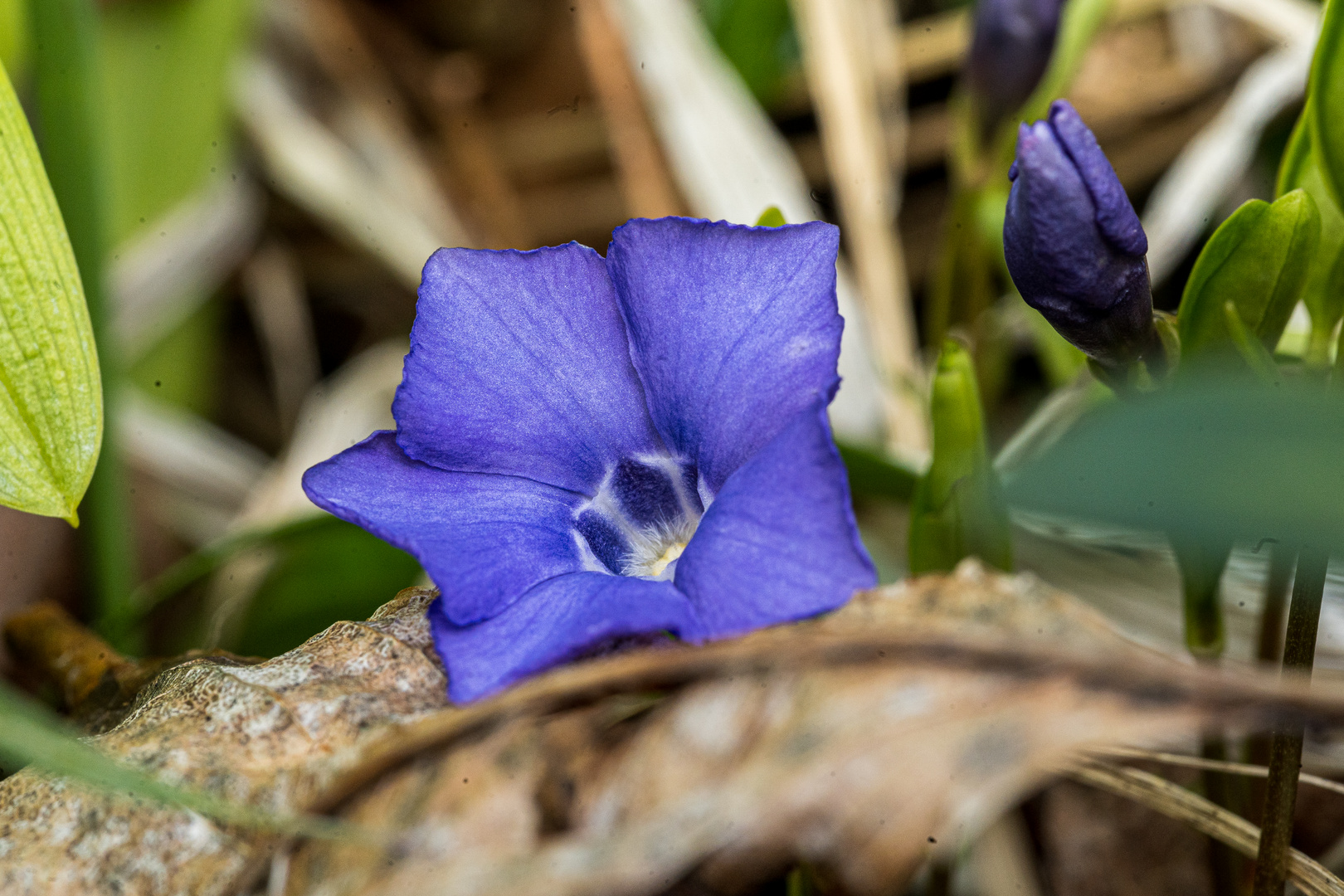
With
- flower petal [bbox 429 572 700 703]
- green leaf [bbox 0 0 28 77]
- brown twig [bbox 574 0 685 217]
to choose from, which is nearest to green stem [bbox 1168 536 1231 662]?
flower petal [bbox 429 572 700 703]

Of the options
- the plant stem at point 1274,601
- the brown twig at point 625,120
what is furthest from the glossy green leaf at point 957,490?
the brown twig at point 625,120

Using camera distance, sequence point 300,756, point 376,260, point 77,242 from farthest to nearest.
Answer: point 376,260 < point 77,242 < point 300,756

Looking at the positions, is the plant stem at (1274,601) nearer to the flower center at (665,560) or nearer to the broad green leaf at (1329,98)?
the broad green leaf at (1329,98)

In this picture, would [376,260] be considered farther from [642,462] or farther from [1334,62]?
[1334,62]

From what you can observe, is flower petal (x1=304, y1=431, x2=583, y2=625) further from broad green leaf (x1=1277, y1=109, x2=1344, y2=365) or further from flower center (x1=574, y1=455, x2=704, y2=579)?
broad green leaf (x1=1277, y1=109, x2=1344, y2=365)

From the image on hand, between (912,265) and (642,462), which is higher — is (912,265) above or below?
below

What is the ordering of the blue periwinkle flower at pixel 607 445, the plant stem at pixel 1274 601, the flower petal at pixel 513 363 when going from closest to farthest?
the blue periwinkle flower at pixel 607 445 < the flower petal at pixel 513 363 < the plant stem at pixel 1274 601

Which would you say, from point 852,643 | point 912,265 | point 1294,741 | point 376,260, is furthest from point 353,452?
point 912,265

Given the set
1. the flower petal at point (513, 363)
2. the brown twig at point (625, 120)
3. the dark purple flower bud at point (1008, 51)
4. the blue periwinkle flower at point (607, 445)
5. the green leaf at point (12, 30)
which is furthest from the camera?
the brown twig at point (625, 120)
